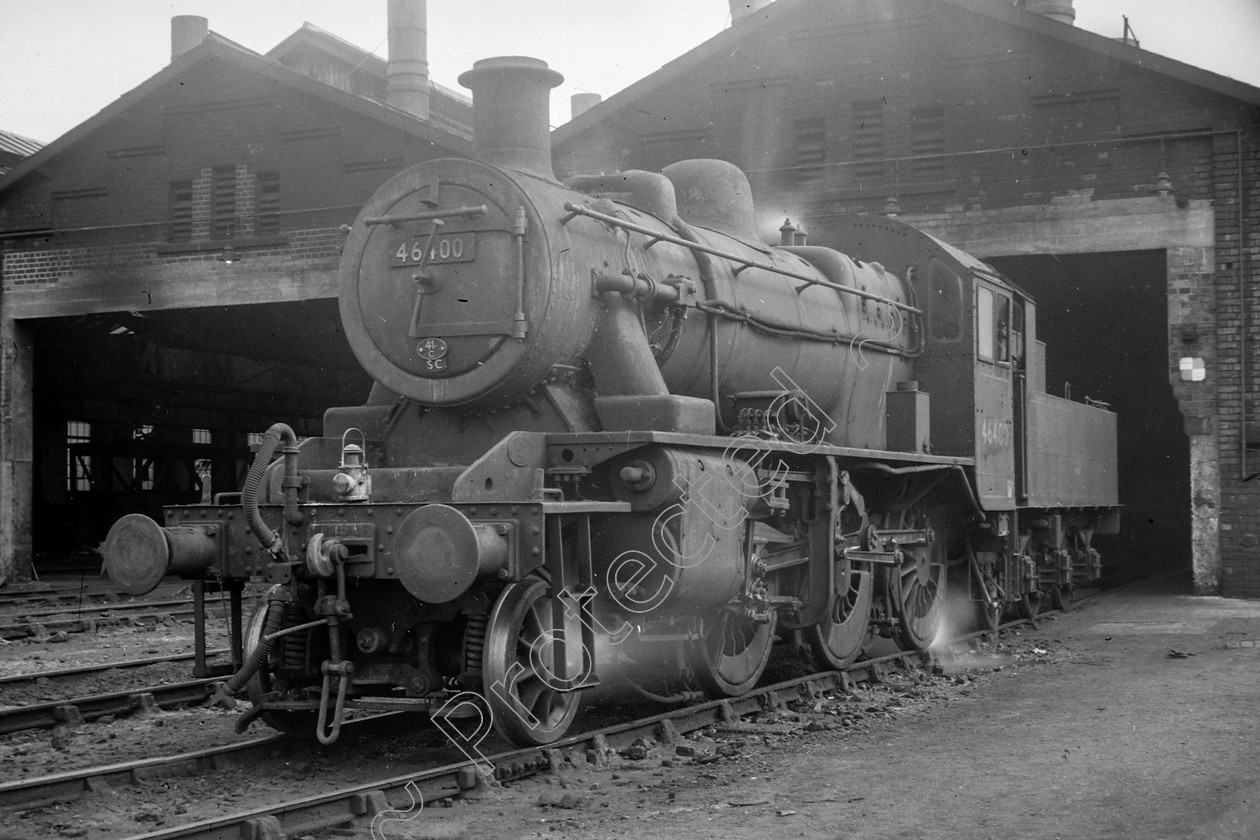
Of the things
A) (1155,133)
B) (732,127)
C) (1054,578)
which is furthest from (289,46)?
(1054,578)

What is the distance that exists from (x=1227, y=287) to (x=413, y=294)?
36.3ft

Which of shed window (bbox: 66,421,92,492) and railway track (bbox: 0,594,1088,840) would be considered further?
shed window (bbox: 66,421,92,492)

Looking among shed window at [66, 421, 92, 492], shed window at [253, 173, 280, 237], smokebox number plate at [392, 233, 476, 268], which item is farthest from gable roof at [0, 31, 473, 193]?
smokebox number plate at [392, 233, 476, 268]

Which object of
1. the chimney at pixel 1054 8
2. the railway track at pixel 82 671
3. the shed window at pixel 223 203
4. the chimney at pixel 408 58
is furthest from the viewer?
the chimney at pixel 408 58

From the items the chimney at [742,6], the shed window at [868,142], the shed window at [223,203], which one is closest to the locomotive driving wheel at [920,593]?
the shed window at [868,142]

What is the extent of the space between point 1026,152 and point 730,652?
33.2 ft

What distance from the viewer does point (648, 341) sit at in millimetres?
7398

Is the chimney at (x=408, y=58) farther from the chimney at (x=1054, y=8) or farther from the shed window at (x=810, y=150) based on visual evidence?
the chimney at (x=1054, y=8)

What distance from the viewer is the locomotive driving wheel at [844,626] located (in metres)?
8.77

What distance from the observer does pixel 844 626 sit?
30.1 feet

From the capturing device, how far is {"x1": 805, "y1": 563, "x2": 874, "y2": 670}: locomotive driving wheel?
8.77 meters

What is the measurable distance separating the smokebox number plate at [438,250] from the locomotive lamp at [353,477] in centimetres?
102

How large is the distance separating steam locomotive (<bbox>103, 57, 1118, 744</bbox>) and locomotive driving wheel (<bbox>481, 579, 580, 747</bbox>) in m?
0.01

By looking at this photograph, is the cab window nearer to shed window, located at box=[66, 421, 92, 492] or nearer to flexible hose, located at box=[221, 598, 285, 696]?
flexible hose, located at box=[221, 598, 285, 696]
